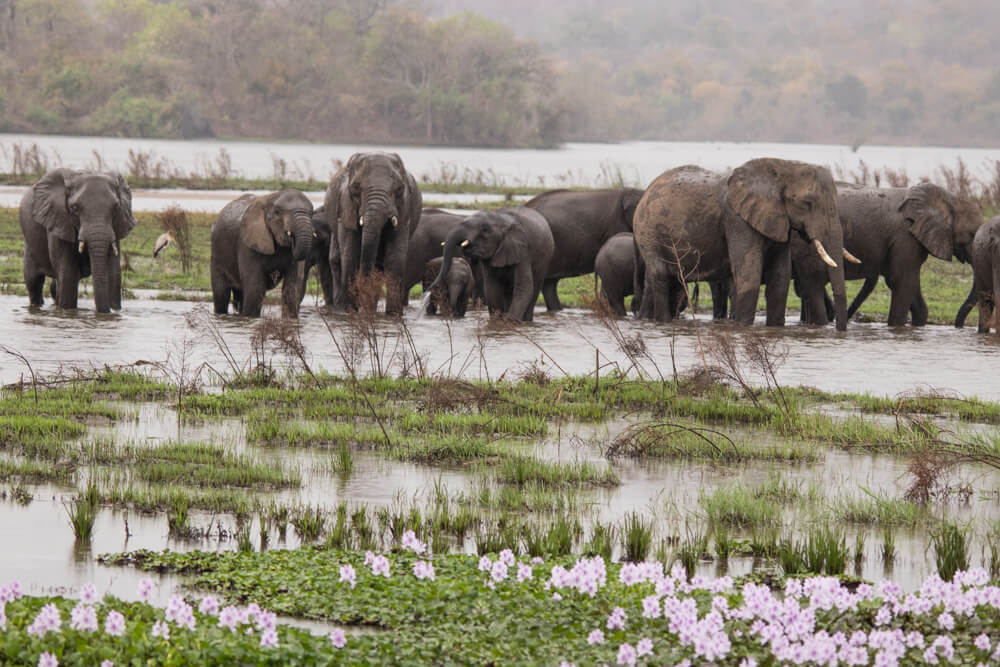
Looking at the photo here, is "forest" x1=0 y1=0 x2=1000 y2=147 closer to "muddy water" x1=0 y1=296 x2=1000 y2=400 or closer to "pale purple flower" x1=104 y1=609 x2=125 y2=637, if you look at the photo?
"muddy water" x1=0 y1=296 x2=1000 y2=400

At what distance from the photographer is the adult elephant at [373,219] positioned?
1867 centimetres

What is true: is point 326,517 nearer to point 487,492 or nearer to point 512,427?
point 487,492

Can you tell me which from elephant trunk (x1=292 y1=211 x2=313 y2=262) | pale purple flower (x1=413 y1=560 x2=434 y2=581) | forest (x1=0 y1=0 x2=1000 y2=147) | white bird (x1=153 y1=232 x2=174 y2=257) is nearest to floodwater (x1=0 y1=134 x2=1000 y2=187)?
forest (x1=0 y1=0 x2=1000 y2=147)

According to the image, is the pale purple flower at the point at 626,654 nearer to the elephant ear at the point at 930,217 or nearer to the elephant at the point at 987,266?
the elephant at the point at 987,266

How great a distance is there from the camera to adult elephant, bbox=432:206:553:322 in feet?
60.4

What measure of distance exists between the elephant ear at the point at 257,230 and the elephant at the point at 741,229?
4.76 meters

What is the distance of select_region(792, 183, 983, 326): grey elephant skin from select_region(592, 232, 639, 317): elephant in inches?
94.3

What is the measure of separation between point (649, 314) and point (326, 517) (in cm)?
1222

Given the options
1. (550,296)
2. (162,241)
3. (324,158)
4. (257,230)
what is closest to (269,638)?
(257,230)

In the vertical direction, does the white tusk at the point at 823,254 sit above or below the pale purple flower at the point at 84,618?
above

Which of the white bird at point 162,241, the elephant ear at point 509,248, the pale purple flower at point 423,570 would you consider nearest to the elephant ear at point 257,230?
the elephant ear at point 509,248

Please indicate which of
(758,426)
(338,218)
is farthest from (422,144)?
(758,426)

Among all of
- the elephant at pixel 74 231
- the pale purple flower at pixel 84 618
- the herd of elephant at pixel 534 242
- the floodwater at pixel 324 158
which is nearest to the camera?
the pale purple flower at pixel 84 618

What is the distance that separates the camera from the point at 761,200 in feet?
60.2
